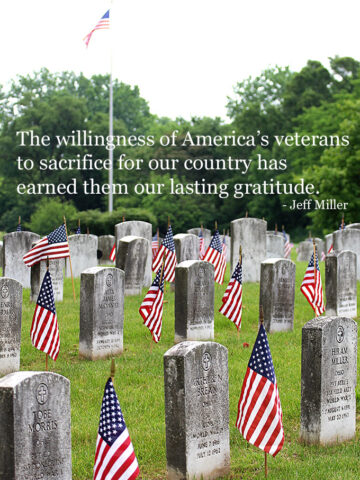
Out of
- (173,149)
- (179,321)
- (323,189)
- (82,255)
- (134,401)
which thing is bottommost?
(134,401)

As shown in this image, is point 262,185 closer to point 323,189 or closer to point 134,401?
point 323,189

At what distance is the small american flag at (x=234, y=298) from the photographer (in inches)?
548

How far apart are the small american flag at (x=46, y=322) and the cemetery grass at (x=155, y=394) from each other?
0.44 metres

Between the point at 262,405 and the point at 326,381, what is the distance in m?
1.19

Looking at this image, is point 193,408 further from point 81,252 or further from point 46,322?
point 81,252

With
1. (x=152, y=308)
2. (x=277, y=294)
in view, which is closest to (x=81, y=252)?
(x=277, y=294)

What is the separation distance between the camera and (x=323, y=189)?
3909 centimetres

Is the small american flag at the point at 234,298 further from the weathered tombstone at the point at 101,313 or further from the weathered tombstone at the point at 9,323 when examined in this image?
the weathered tombstone at the point at 9,323

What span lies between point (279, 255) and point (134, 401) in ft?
59.5

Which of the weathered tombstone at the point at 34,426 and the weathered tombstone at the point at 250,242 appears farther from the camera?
the weathered tombstone at the point at 250,242

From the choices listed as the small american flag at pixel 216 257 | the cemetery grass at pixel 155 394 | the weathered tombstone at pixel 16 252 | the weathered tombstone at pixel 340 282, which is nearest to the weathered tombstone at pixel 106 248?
the weathered tombstone at pixel 16 252

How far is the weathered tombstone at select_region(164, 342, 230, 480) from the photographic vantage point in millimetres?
7492

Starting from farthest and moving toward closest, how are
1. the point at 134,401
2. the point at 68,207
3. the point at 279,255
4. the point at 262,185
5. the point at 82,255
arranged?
the point at 262,185, the point at 68,207, the point at 279,255, the point at 82,255, the point at 134,401

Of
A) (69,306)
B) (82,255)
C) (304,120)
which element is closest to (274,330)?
(69,306)
